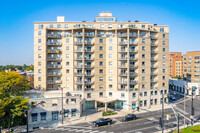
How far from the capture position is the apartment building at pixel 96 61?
169ft

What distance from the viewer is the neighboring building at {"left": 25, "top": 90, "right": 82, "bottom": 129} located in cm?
3850

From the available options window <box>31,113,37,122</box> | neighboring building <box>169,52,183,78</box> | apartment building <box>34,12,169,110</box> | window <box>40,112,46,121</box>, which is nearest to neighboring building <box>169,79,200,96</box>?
neighboring building <box>169,52,183,78</box>

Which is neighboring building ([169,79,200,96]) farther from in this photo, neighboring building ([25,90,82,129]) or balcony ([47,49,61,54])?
balcony ([47,49,61,54])

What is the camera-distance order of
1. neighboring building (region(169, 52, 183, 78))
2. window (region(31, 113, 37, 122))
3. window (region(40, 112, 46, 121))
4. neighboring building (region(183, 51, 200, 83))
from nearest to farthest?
window (region(31, 113, 37, 122)) → window (region(40, 112, 46, 121)) → neighboring building (region(183, 51, 200, 83)) → neighboring building (region(169, 52, 183, 78))

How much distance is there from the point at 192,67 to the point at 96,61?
61.6m

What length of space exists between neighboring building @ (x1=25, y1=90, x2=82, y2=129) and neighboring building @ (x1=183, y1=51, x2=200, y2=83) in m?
68.3

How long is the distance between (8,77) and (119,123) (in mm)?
33412

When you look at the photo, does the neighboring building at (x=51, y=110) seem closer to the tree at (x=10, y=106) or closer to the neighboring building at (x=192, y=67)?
the tree at (x=10, y=106)

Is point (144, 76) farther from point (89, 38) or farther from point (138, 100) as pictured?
point (89, 38)

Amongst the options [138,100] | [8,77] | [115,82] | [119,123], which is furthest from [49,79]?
[138,100]

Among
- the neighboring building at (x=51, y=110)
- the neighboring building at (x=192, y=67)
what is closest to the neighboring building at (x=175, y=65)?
the neighboring building at (x=192, y=67)

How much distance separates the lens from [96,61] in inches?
2061

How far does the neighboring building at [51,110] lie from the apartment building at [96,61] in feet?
24.0

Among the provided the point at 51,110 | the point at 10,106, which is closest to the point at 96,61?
the point at 51,110
